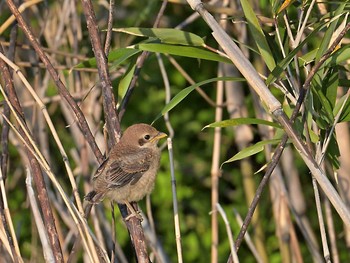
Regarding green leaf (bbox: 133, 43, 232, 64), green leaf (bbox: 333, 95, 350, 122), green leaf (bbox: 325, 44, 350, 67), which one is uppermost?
green leaf (bbox: 133, 43, 232, 64)

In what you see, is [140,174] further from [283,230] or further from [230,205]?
[230,205]

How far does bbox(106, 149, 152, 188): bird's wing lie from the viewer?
285cm

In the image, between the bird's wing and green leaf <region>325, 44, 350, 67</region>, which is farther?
the bird's wing

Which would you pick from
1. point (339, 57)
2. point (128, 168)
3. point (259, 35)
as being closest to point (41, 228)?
point (128, 168)

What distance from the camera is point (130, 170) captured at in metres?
2.97

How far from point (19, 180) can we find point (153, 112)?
971 millimetres

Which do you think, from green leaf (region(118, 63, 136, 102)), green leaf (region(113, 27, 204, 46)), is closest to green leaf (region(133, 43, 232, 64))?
green leaf (region(113, 27, 204, 46))

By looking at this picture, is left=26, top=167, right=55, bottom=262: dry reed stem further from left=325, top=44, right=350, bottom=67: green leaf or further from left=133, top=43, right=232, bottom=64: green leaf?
left=325, top=44, right=350, bottom=67: green leaf

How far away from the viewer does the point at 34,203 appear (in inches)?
97.4

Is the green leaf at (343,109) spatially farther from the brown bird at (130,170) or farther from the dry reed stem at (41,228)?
the dry reed stem at (41,228)

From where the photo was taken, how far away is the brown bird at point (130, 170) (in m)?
2.75

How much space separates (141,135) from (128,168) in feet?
0.71

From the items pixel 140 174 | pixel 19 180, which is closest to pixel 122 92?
pixel 140 174

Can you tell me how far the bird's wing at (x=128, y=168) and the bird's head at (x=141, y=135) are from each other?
0.04 metres
